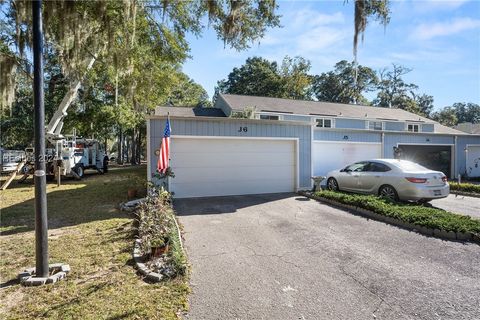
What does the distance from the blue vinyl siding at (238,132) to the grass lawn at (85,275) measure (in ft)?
8.90

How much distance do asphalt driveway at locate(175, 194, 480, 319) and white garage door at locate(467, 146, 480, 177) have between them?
14.7m

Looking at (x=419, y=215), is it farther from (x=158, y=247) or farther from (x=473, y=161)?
(x=473, y=161)

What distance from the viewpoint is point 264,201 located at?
927 centimetres

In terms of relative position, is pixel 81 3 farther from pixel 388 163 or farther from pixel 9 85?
pixel 388 163

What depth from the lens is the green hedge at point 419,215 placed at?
223 inches

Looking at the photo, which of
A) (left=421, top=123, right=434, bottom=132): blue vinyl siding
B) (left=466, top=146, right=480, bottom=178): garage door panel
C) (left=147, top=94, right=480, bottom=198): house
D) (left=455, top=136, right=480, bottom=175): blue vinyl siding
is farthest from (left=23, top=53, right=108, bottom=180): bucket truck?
(left=421, top=123, right=434, bottom=132): blue vinyl siding

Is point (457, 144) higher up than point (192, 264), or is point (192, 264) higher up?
point (457, 144)

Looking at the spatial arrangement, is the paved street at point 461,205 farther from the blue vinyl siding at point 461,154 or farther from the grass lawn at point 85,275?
the grass lawn at point 85,275

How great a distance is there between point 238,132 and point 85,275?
7.05 metres

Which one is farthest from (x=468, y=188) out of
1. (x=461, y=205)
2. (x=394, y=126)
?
(x=394, y=126)

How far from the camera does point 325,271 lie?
4.12 meters

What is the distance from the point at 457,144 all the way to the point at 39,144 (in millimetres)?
19554

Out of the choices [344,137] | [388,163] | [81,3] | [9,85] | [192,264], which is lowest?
[192,264]

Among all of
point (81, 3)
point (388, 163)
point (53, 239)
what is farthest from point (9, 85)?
point (388, 163)
